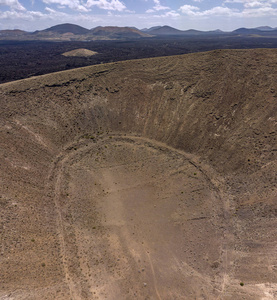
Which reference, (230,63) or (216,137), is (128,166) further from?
(230,63)

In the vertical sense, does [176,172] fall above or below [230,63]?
below

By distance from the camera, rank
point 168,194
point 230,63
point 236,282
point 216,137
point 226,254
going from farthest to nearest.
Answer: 1. point 230,63
2. point 216,137
3. point 168,194
4. point 226,254
5. point 236,282

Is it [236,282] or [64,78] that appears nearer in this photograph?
[236,282]

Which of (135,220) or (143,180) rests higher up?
(143,180)

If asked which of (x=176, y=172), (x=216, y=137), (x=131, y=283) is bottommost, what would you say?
(x=131, y=283)

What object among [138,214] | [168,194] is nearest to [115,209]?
[138,214]

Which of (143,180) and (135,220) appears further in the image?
(143,180)

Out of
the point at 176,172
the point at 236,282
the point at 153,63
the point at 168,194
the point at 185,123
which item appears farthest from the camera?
the point at 153,63
